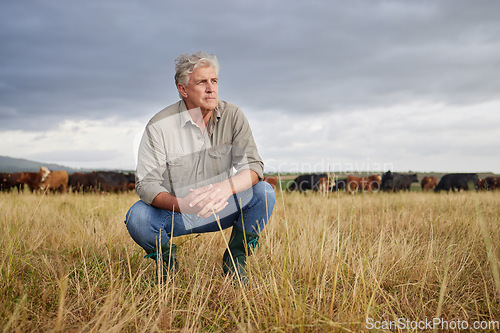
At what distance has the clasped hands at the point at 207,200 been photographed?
2393 millimetres

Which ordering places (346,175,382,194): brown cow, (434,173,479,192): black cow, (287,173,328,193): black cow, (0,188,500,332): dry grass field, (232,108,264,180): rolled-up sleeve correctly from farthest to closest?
(434,173,479,192): black cow
(287,173,328,193): black cow
(346,175,382,194): brown cow
(232,108,264,180): rolled-up sleeve
(0,188,500,332): dry grass field

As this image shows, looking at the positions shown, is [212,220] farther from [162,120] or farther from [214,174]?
[162,120]

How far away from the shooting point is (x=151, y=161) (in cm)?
279

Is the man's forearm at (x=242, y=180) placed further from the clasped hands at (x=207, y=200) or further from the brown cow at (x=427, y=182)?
the brown cow at (x=427, y=182)

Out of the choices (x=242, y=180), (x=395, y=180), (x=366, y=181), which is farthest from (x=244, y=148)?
(x=395, y=180)

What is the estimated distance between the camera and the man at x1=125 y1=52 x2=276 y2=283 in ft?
8.45

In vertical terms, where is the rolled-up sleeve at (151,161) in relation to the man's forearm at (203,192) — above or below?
above

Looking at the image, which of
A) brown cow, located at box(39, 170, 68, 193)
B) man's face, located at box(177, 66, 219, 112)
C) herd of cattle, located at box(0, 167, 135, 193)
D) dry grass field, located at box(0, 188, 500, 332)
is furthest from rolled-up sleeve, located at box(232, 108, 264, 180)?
brown cow, located at box(39, 170, 68, 193)

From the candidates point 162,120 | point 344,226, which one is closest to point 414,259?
point 344,226

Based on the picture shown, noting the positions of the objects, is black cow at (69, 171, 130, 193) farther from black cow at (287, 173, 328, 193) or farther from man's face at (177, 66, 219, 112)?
man's face at (177, 66, 219, 112)

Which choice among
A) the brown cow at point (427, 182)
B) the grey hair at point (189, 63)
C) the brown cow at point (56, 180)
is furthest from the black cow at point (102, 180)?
the brown cow at point (427, 182)

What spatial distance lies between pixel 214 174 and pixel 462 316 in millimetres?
2076

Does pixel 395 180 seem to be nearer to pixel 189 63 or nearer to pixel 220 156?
pixel 220 156

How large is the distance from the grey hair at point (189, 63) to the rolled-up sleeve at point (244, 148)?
18.9 inches
